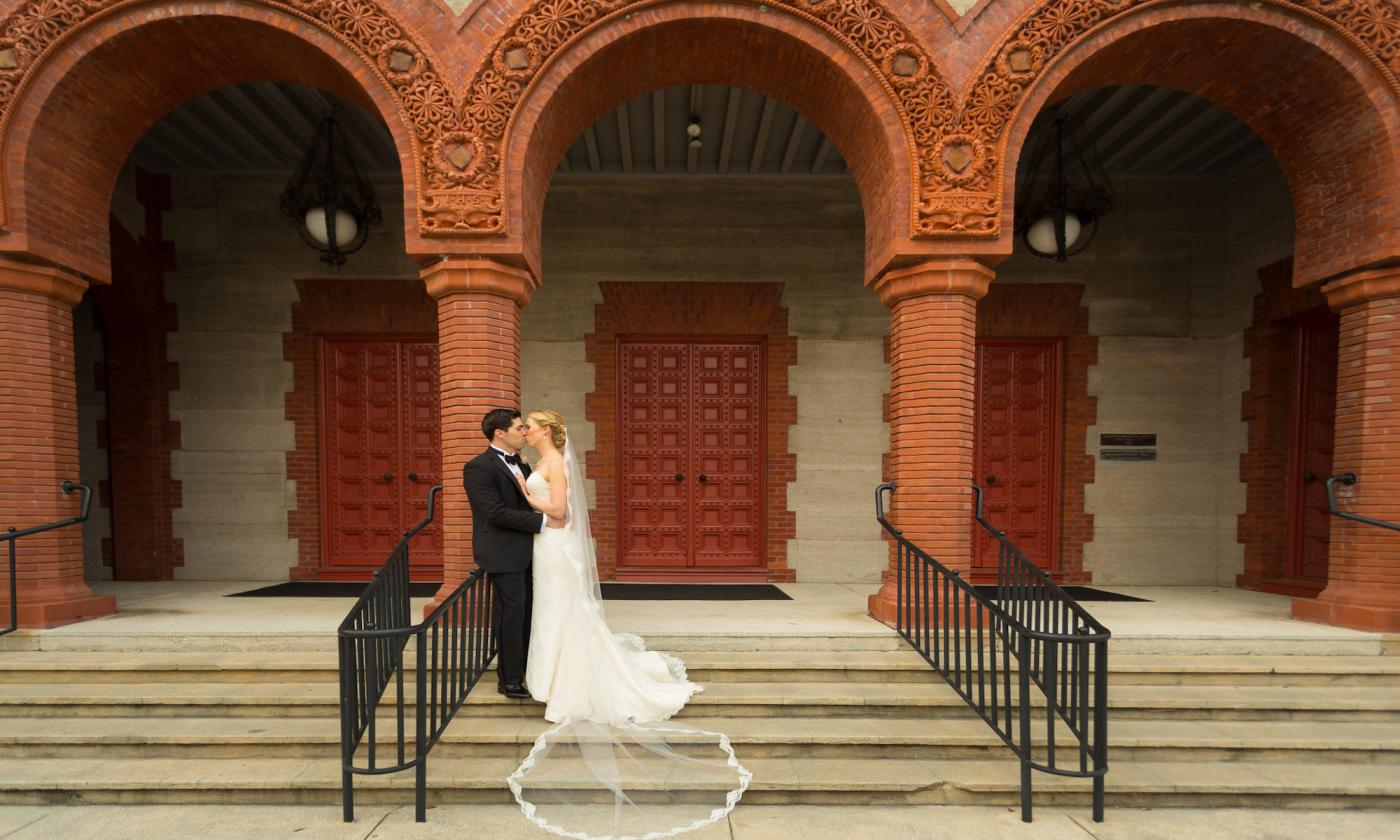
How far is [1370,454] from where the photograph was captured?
15.7 ft

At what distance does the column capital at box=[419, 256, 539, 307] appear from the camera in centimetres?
462

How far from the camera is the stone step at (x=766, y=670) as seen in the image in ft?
13.8

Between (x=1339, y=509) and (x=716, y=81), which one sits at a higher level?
(x=716, y=81)

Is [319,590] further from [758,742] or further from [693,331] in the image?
[758,742]

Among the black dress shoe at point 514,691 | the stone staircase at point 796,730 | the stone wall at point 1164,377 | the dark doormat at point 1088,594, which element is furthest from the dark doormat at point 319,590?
the stone wall at point 1164,377

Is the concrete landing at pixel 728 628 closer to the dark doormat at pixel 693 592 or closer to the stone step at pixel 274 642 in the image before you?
the stone step at pixel 274 642

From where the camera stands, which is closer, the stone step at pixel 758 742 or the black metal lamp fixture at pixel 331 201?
the stone step at pixel 758 742

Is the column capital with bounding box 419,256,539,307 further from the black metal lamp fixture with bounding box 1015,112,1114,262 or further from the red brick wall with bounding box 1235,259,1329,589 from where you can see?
the red brick wall with bounding box 1235,259,1329,589

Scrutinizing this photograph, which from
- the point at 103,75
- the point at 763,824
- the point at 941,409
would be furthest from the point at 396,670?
the point at 103,75

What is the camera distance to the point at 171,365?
7.13 metres

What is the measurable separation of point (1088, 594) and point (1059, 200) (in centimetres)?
401

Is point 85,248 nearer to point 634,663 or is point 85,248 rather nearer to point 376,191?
point 376,191

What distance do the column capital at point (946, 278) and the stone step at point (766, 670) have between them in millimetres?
2624

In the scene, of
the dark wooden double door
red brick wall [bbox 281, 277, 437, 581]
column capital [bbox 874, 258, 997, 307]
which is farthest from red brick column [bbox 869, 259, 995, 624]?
red brick wall [bbox 281, 277, 437, 581]
